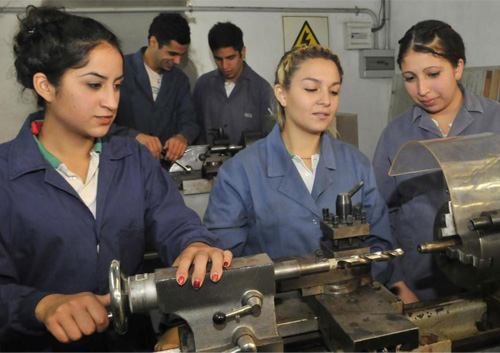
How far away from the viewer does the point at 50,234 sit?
0.94 m

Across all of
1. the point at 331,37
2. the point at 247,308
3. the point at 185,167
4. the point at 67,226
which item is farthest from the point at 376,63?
the point at 247,308

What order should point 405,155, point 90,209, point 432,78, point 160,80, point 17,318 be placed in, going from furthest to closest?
point 160,80
point 432,78
point 90,209
point 405,155
point 17,318

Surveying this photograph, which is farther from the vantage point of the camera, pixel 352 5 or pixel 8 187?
pixel 352 5

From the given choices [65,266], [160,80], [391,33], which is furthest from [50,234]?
[391,33]

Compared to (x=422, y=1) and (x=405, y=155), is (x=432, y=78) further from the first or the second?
(x=422, y=1)

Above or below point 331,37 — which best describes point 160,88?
below

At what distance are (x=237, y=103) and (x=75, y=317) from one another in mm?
2262

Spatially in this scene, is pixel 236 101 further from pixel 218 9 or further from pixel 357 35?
pixel 357 35

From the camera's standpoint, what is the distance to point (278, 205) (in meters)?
1.21

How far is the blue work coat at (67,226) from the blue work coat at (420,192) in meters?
0.77

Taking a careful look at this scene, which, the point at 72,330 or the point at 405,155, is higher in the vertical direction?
the point at 405,155

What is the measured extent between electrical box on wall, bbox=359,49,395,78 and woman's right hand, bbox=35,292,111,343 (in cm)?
350

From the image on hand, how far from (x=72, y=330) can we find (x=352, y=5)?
368 cm

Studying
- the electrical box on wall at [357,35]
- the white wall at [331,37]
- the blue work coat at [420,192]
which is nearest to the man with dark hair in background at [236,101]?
the white wall at [331,37]
